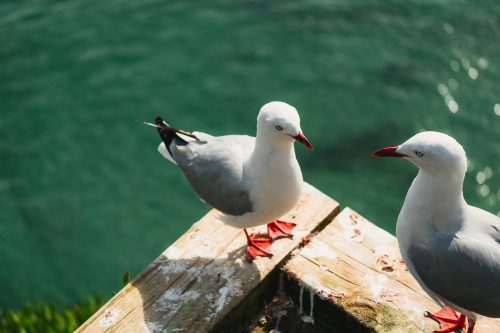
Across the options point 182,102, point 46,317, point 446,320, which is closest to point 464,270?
point 446,320

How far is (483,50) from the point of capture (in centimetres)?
916

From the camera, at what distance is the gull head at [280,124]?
361cm

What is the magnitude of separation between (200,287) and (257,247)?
1.58ft

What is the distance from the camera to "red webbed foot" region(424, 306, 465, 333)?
3.54 metres

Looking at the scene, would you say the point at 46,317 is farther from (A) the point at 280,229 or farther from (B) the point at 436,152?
(B) the point at 436,152

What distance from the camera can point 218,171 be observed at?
4184mm

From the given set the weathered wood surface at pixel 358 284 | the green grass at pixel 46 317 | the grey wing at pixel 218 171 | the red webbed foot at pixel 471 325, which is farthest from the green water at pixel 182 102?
the red webbed foot at pixel 471 325

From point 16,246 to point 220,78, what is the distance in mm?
3754

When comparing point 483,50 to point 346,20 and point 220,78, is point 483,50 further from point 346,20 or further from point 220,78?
point 220,78

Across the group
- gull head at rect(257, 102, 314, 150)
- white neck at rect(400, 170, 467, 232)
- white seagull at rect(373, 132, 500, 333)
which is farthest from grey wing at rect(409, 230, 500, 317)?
gull head at rect(257, 102, 314, 150)

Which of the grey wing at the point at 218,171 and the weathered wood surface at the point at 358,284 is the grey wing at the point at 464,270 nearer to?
the weathered wood surface at the point at 358,284

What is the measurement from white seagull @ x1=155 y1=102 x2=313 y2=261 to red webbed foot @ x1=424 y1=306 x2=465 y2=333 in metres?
1.08

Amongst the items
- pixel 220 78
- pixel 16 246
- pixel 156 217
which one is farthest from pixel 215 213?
pixel 220 78

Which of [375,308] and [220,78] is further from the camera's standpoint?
[220,78]
